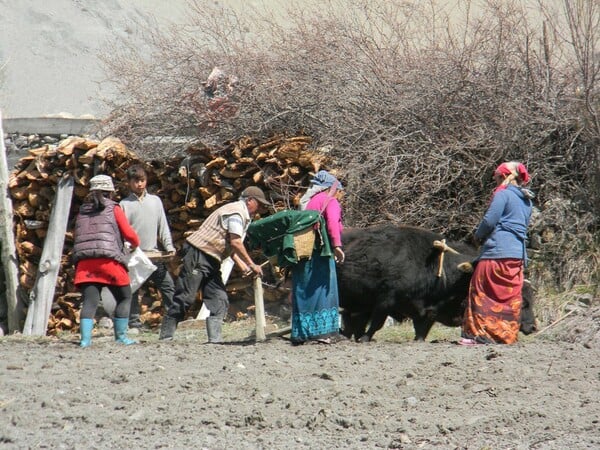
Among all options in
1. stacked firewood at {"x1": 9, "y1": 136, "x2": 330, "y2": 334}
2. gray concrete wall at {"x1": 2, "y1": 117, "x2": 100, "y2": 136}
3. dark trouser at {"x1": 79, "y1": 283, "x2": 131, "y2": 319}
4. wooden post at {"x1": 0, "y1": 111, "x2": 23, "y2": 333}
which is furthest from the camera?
gray concrete wall at {"x1": 2, "y1": 117, "x2": 100, "y2": 136}

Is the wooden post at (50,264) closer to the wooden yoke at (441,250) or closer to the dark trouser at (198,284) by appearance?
the dark trouser at (198,284)

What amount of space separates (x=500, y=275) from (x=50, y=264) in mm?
5956

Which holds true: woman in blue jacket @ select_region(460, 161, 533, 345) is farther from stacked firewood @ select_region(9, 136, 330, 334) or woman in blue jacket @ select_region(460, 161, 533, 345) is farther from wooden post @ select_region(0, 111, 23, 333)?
wooden post @ select_region(0, 111, 23, 333)

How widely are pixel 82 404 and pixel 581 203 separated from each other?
6.81 m

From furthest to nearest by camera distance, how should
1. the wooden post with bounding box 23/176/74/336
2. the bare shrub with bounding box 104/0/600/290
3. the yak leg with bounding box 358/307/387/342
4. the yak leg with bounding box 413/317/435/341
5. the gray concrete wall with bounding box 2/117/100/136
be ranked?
the gray concrete wall with bounding box 2/117/100/136, the wooden post with bounding box 23/176/74/336, the bare shrub with bounding box 104/0/600/290, the yak leg with bounding box 413/317/435/341, the yak leg with bounding box 358/307/387/342

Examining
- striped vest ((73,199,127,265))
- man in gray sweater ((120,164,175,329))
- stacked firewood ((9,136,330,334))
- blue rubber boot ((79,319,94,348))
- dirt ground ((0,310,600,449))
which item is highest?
stacked firewood ((9,136,330,334))

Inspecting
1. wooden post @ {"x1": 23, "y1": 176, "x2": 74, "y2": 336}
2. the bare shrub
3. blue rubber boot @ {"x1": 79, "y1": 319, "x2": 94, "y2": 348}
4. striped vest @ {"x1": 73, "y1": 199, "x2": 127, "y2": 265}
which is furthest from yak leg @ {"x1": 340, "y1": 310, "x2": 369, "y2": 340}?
wooden post @ {"x1": 23, "y1": 176, "x2": 74, "y2": 336}

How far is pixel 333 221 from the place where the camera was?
343 inches

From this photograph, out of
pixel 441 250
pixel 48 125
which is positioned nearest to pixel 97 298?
pixel 441 250

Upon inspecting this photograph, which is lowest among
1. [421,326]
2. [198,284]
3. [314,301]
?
[421,326]

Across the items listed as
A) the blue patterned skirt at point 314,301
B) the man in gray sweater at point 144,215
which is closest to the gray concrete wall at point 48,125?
the man in gray sweater at point 144,215

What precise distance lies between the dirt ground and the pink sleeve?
35.6 inches

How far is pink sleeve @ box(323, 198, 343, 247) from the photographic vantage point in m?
8.65

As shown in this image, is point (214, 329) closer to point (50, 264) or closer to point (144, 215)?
point (144, 215)
